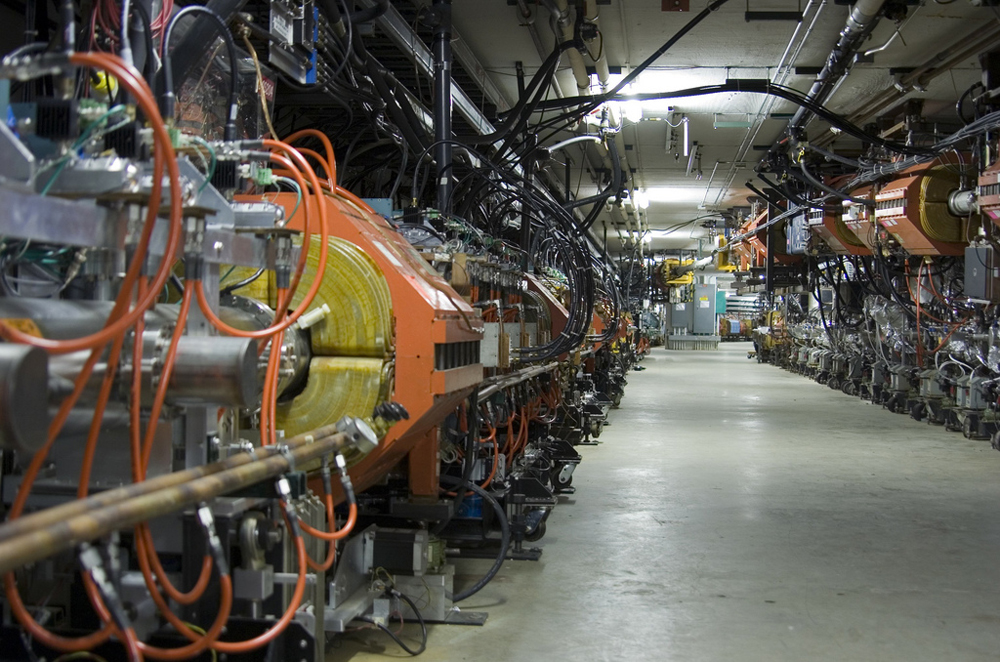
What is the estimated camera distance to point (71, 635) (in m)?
1.81

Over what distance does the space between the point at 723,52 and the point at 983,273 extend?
2418 mm

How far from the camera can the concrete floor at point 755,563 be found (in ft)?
9.85

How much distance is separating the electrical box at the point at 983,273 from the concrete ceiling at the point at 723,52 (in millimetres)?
1378

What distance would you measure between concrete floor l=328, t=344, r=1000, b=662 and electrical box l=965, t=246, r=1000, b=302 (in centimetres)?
119

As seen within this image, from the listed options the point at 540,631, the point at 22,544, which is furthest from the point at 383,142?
the point at 22,544

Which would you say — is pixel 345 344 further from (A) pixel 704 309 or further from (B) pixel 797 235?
(A) pixel 704 309

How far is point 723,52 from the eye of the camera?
22.3ft

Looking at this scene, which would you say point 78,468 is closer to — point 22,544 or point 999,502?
point 22,544

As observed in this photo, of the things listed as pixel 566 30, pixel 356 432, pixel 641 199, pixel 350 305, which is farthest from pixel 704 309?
pixel 356 432

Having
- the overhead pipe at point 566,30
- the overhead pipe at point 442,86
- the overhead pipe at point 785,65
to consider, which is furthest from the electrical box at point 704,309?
the overhead pipe at point 442,86

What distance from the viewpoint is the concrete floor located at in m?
3.00

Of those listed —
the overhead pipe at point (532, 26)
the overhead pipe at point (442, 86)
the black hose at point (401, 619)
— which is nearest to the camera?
the black hose at point (401, 619)

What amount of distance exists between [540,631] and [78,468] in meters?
1.72

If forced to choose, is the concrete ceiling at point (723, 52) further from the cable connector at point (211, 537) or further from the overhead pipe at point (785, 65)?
the cable connector at point (211, 537)
